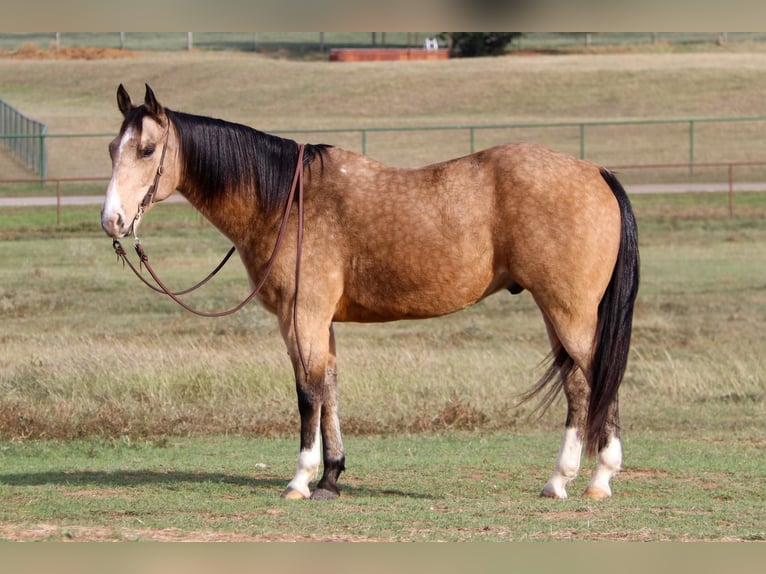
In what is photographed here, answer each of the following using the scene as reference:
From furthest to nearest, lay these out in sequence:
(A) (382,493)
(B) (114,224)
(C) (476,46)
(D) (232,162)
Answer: (C) (476,46) < (A) (382,493) < (D) (232,162) < (B) (114,224)

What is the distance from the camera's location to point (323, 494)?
8.52 meters

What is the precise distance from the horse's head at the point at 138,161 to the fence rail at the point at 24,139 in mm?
27492

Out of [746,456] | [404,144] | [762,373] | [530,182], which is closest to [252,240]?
[530,182]

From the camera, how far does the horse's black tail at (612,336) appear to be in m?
8.22

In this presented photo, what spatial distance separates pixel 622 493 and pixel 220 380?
5544 millimetres

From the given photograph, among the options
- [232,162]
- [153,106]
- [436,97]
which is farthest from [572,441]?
[436,97]

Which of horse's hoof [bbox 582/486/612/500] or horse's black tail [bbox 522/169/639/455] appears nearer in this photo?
Result: horse's black tail [bbox 522/169/639/455]

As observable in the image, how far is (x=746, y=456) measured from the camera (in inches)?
400

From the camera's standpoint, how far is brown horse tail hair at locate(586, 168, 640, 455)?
27.0 ft

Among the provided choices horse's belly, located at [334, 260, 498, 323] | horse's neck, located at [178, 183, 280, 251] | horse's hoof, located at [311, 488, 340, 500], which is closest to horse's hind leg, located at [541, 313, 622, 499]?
horse's belly, located at [334, 260, 498, 323]

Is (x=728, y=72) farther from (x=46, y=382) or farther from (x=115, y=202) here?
(x=115, y=202)

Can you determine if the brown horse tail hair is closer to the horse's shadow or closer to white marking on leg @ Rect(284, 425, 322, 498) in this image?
the horse's shadow

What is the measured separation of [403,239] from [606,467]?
2.04 m

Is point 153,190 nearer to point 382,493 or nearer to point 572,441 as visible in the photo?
point 382,493
